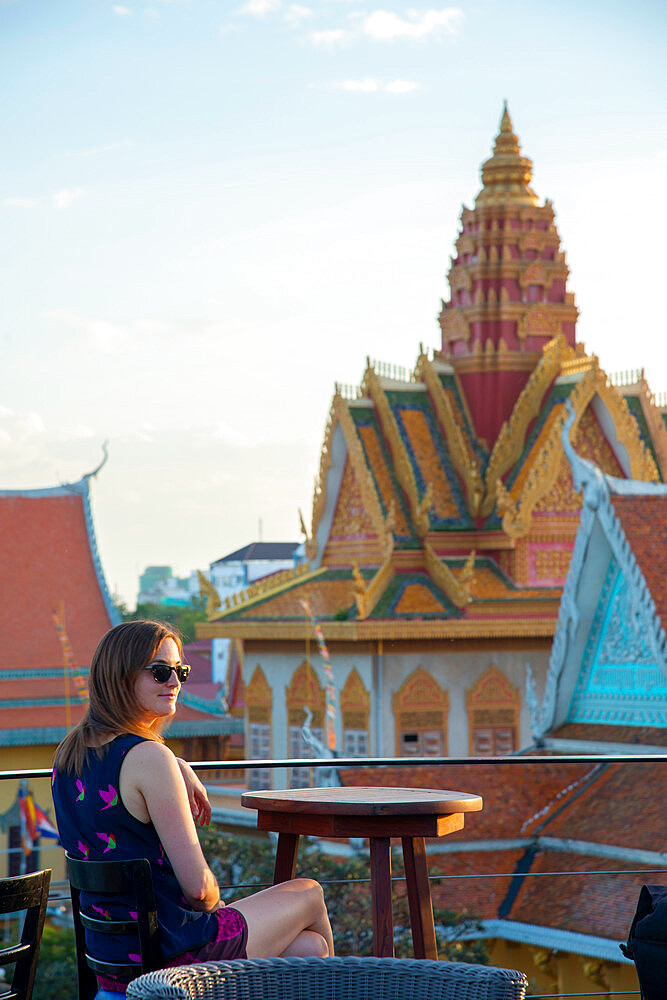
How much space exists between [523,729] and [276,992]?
15332mm

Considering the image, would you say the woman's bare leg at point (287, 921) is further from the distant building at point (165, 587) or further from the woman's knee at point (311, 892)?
the distant building at point (165, 587)

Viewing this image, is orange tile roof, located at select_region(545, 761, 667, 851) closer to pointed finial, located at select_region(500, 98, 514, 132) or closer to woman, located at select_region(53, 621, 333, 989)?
woman, located at select_region(53, 621, 333, 989)

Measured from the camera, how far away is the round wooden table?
101 inches

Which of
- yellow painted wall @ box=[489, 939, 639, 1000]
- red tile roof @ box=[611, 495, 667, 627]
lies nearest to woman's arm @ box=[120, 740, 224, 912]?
yellow painted wall @ box=[489, 939, 639, 1000]

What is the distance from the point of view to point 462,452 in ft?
58.3

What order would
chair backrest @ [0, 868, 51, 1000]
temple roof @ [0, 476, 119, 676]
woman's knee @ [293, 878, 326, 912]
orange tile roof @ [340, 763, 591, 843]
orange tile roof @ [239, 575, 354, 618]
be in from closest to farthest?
chair backrest @ [0, 868, 51, 1000]
woman's knee @ [293, 878, 326, 912]
orange tile roof @ [340, 763, 591, 843]
orange tile roof @ [239, 575, 354, 618]
temple roof @ [0, 476, 119, 676]

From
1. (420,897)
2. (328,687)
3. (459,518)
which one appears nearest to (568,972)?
(420,897)

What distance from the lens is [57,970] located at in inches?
165

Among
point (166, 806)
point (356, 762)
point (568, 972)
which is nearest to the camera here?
point (166, 806)

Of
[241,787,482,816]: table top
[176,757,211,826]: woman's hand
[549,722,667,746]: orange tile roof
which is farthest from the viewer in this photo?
[549,722,667,746]: orange tile roof

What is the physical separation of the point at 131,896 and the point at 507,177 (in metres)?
17.7

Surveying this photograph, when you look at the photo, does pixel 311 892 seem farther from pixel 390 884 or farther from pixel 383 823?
pixel 390 884

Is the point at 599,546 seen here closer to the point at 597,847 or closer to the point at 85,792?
the point at 597,847

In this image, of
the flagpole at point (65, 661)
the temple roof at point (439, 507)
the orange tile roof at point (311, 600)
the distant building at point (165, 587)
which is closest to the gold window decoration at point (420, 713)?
the temple roof at point (439, 507)
